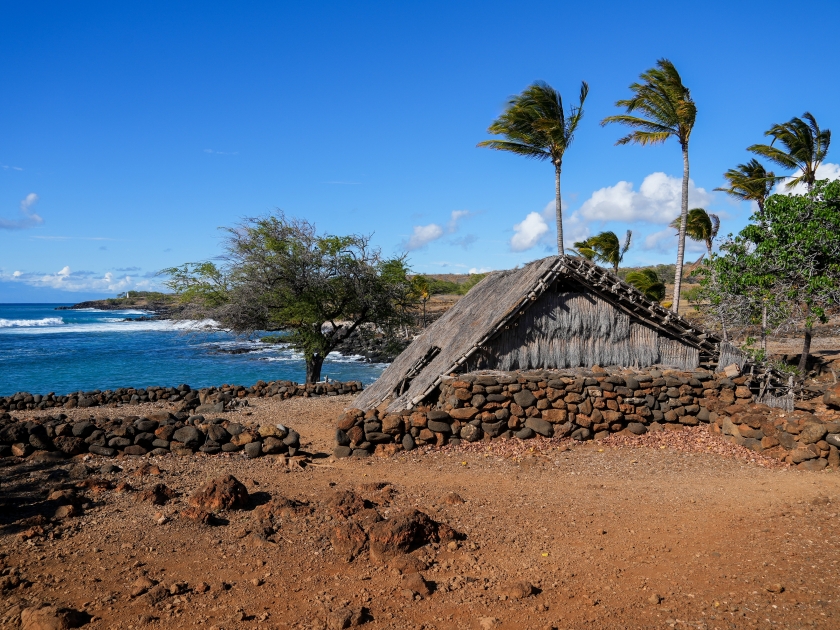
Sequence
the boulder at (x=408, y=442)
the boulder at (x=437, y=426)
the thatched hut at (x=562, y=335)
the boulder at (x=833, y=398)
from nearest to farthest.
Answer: the boulder at (x=408, y=442), the boulder at (x=437, y=426), the boulder at (x=833, y=398), the thatched hut at (x=562, y=335)

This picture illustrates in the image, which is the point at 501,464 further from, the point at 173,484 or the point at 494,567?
the point at 173,484

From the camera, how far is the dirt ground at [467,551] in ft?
15.5

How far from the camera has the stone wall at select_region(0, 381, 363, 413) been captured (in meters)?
17.3

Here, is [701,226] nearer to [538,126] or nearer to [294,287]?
[538,126]

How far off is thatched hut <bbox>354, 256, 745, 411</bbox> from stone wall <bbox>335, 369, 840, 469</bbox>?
423 millimetres

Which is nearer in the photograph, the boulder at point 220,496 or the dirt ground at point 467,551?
the dirt ground at point 467,551

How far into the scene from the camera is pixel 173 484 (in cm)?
785

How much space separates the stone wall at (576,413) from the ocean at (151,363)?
1123 centimetres

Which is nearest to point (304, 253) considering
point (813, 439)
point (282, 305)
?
point (282, 305)

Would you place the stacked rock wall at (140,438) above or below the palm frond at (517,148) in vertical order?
below

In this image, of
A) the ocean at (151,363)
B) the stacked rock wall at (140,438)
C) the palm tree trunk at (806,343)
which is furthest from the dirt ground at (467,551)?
the ocean at (151,363)

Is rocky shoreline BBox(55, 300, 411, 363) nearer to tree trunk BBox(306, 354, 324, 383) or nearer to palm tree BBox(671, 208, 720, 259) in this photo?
tree trunk BBox(306, 354, 324, 383)

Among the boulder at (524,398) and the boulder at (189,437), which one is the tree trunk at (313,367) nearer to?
the boulder at (189,437)

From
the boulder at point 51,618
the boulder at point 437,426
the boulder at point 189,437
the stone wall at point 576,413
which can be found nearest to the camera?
the boulder at point 51,618
